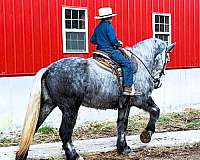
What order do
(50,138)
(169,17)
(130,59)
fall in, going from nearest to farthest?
(130,59) < (50,138) < (169,17)

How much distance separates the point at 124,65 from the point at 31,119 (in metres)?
1.97

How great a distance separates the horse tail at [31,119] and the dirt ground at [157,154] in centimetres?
130

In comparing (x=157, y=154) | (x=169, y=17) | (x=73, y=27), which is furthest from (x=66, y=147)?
(x=169, y=17)

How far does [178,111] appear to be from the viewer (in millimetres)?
17938

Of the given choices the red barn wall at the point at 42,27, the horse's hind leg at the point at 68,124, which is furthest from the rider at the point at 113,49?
the red barn wall at the point at 42,27

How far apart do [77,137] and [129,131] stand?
4.91 ft

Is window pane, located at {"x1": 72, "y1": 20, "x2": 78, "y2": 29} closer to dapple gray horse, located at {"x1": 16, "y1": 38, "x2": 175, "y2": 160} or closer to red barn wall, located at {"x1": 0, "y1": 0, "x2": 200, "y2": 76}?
red barn wall, located at {"x1": 0, "y1": 0, "x2": 200, "y2": 76}

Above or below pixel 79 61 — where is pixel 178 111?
below

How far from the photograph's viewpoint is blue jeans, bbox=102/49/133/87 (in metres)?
9.51

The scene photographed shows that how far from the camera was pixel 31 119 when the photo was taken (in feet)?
29.3

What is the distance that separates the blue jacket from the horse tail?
4.11ft

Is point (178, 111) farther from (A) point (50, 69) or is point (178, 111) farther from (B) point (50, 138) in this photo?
(A) point (50, 69)

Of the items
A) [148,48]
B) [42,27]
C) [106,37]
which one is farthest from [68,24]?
[106,37]

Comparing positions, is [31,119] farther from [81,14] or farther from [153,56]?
[81,14]
